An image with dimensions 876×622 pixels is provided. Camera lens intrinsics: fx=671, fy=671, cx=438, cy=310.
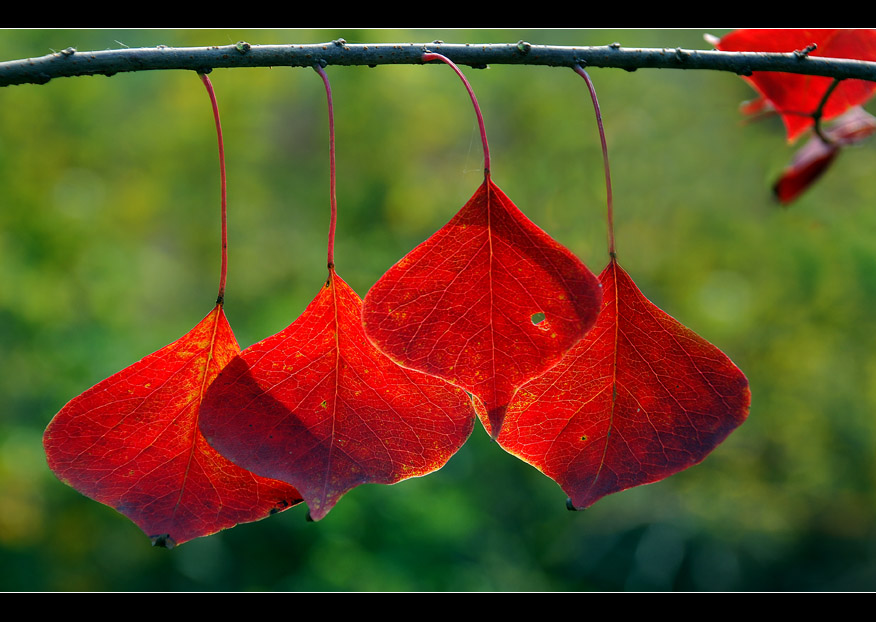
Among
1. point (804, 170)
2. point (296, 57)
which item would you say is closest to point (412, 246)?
point (804, 170)

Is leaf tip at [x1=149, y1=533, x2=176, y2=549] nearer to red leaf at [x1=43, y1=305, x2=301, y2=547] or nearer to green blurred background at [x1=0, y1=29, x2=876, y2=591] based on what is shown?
red leaf at [x1=43, y1=305, x2=301, y2=547]

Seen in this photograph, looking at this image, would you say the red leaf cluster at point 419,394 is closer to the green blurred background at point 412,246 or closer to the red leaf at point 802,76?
the red leaf at point 802,76

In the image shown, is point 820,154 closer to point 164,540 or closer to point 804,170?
point 804,170

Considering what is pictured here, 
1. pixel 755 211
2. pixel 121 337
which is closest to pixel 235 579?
pixel 121 337

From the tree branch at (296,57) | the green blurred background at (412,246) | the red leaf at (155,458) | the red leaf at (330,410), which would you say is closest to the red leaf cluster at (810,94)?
the tree branch at (296,57)

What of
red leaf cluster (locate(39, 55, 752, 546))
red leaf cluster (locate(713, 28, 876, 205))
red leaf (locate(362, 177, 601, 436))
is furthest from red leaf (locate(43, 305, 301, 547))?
red leaf cluster (locate(713, 28, 876, 205))

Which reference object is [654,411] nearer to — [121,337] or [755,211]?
[121,337]

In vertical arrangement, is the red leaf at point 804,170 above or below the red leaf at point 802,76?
below
